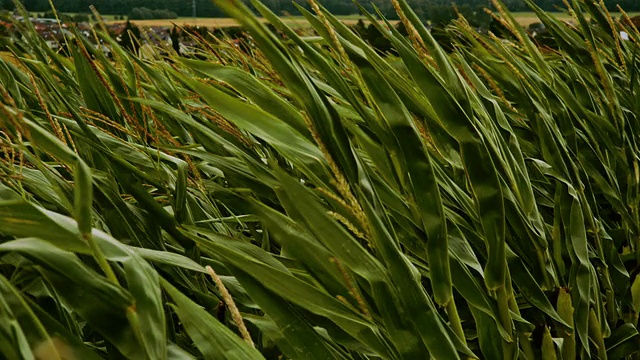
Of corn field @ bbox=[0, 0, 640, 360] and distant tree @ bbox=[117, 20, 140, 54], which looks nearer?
corn field @ bbox=[0, 0, 640, 360]

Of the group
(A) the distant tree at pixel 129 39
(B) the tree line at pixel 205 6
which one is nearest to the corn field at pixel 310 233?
(A) the distant tree at pixel 129 39

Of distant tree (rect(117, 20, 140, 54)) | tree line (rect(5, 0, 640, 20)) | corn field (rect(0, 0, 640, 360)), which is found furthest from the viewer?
tree line (rect(5, 0, 640, 20))

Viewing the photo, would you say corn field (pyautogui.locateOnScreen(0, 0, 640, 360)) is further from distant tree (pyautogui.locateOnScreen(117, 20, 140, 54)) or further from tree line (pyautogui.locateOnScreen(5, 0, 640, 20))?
tree line (pyautogui.locateOnScreen(5, 0, 640, 20))

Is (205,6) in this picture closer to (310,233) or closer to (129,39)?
(129,39)

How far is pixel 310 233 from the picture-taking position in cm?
60

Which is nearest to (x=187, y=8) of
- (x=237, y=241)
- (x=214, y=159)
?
(x=214, y=159)

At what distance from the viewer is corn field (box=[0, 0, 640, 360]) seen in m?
0.47

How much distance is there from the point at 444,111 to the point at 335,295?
0.19m

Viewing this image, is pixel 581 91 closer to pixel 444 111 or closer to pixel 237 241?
pixel 444 111

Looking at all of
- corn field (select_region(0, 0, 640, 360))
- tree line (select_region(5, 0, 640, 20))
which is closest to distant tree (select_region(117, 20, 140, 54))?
tree line (select_region(5, 0, 640, 20))

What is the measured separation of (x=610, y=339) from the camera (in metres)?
0.99

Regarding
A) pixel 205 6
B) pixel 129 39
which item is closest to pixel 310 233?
pixel 205 6

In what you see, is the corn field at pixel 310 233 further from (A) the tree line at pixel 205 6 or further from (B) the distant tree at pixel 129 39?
(A) the tree line at pixel 205 6

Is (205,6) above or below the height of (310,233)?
below
